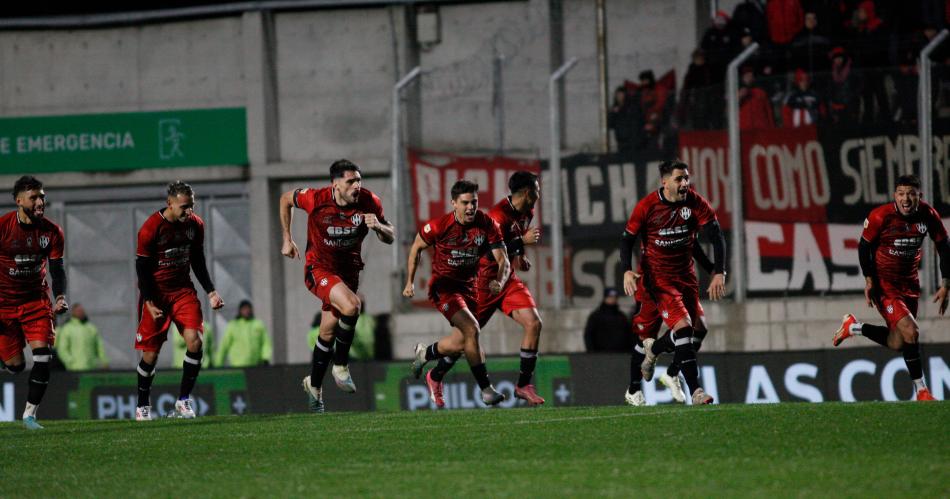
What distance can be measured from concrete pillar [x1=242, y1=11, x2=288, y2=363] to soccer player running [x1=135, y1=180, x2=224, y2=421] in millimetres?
12799

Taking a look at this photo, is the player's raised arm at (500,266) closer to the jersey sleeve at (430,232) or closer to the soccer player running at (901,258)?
the jersey sleeve at (430,232)

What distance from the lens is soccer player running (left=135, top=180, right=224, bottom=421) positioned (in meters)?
12.7

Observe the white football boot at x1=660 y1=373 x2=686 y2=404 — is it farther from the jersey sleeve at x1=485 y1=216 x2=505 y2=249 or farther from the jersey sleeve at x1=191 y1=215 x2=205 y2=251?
the jersey sleeve at x1=191 y1=215 x2=205 y2=251

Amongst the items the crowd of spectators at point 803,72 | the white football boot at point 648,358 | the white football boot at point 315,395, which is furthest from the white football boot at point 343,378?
the crowd of spectators at point 803,72

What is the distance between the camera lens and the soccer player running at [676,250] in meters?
12.7

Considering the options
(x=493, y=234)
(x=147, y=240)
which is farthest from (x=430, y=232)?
(x=147, y=240)

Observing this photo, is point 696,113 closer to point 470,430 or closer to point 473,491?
point 470,430

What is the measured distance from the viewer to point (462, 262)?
13070mm

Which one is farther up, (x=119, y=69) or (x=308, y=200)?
(x=119, y=69)

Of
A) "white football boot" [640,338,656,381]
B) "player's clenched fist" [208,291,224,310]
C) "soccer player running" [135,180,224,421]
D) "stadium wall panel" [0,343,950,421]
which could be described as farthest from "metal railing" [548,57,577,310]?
"player's clenched fist" [208,291,224,310]

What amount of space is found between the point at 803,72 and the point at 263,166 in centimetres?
1101

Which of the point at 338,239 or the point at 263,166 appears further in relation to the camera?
the point at 263,166

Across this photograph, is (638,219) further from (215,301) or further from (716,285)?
(215,301)

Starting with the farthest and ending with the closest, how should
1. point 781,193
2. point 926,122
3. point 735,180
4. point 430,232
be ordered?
point 735,180
point 781,193
point 926,122
point 430,232
